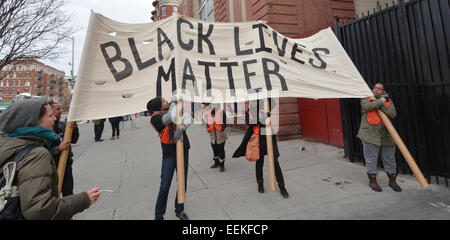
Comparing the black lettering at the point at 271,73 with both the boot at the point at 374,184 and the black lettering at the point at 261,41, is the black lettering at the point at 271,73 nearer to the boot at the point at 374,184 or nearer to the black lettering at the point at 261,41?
the black lettering at the point at 261,41

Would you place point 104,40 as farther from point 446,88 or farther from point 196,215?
point 446,88

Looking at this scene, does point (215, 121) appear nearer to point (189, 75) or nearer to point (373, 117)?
point (189, 75)

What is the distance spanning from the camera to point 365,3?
9461mm

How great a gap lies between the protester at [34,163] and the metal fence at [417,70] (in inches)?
212

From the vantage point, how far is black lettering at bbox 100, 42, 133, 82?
7.77 feet

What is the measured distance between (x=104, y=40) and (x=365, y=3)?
37.8 feet

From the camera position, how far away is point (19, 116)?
1.48 meters

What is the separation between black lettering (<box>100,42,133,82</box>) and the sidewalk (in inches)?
87.3

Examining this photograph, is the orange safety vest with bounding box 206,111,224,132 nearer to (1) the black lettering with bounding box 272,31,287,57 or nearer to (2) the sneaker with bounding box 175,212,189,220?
(2) the sneaker with bounding box 175,212,189,220

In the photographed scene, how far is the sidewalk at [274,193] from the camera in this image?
121 inches

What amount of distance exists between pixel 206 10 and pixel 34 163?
1682 centimetres

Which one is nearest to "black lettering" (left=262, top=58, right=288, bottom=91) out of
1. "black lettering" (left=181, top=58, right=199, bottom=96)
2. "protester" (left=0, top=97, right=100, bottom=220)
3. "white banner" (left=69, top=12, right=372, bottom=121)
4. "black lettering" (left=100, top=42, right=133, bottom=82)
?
"white banner" (left=69, top=12, right=372, bottom=121)

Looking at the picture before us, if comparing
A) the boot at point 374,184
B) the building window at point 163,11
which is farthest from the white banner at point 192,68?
the building window at point 163,11
